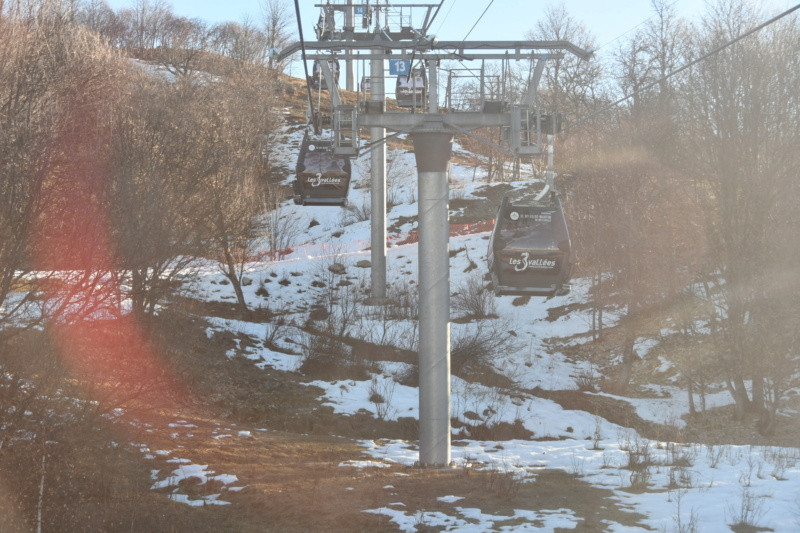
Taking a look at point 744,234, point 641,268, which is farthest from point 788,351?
point 641,268

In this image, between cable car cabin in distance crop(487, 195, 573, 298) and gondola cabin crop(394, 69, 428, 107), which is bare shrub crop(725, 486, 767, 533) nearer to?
cable car cabin in distance crop(487, 195, 573, 298)

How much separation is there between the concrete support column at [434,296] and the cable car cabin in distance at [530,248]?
1065 millimetres

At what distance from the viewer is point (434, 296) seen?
12039mm

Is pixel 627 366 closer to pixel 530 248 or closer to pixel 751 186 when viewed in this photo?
pixel 751 186

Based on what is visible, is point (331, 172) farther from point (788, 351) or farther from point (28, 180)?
point (788, 351)

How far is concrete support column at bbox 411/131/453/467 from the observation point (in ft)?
39.5

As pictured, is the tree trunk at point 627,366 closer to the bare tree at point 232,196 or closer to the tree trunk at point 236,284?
the tree trunk at point 236,284

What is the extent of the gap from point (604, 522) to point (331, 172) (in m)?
9.21

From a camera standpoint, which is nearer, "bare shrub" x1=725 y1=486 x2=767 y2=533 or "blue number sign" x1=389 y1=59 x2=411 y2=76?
"bare shrub" x1=725 y1=486 x2=767 y2=533

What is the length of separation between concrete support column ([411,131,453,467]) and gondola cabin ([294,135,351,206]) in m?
4.04

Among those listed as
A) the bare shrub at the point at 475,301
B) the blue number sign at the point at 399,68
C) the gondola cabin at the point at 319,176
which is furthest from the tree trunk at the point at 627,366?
the blue number sign at the point at 399,68

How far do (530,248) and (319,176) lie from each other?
202 inches

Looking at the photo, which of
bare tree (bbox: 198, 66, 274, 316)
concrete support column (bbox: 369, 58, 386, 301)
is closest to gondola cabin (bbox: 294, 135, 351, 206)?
bare tree (bbox: 198, 66, 274, 316)

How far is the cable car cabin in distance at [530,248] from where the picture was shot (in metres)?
12.7
